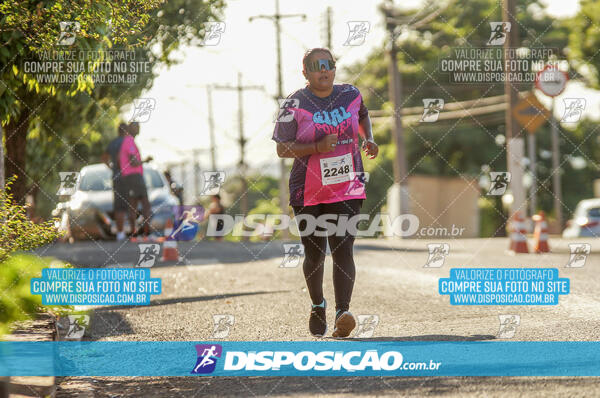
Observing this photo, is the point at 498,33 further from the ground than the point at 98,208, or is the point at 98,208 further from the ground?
the point at 498,33

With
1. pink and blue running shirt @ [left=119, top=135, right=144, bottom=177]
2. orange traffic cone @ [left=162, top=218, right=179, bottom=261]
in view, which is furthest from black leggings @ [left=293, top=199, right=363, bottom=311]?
orange traffic cone @ [left=162, top=218, right=179, bottom=261]

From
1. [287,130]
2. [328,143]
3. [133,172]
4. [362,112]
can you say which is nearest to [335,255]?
[328,143]

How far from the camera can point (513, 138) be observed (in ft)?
60.0

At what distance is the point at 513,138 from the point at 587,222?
9467 millimetres

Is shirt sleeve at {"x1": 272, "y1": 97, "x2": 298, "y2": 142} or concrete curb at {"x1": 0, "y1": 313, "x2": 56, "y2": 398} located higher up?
shirt sleeve at {"x1": 272, "y1": 97, "x2": 298, "y2": 142}

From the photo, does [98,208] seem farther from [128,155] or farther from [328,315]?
[328,315]

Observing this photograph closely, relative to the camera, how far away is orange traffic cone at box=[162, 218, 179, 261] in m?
14.8

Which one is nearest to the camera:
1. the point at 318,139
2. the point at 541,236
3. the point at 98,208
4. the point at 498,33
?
the point at 318,139

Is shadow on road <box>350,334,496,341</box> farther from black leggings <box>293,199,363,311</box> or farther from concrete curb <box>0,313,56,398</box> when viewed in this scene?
concrete curb <box>0,313,56,398</box>

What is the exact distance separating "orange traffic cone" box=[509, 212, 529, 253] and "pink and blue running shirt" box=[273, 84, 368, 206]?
10119 millimetres

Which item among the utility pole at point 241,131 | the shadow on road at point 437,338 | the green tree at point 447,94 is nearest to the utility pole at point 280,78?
the utility pole at point 241,131

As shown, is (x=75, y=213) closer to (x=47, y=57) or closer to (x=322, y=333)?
(x=47, y=57)

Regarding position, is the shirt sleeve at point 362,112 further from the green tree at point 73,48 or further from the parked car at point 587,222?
the parked car at point 587,222

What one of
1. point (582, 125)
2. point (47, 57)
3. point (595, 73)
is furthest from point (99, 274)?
point (582, 125)
